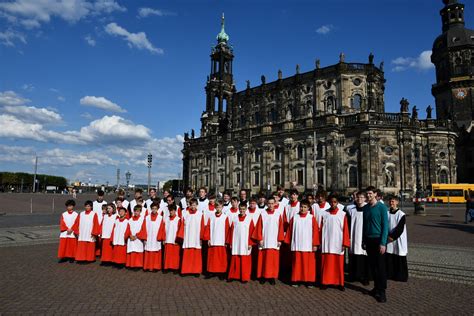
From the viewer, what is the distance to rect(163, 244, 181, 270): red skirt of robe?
901cm

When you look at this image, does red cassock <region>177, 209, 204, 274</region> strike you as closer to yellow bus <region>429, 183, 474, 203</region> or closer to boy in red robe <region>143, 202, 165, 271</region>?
boy in red robe <region>143, 202, 165, 271</region>

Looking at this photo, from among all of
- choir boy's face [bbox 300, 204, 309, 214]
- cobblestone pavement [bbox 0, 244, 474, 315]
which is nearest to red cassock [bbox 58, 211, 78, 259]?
cobblestone pavement [bbox 0, 244, 474, 315]

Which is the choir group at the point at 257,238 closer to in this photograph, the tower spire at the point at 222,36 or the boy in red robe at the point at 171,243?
the boy in red robe at the point at 171,243

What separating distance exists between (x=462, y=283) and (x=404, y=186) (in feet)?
127

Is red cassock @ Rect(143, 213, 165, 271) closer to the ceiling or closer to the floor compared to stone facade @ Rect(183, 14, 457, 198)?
closer to the floor

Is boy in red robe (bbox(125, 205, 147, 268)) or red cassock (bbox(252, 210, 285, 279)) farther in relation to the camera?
boy in red robe (bbox(125, 205, 147, 268))

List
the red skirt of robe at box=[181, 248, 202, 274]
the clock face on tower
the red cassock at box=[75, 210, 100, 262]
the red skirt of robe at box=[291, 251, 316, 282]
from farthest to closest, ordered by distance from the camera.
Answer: the clock face on tower → the red cassock at box=[75, 210, 100, 262] → the red skirt of robe at box=[181, 248, 202, 274] → the red skirt of robe at box=[291, 251, 316, 282]

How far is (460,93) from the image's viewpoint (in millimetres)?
63938

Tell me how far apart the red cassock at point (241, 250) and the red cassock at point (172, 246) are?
5.33 feet

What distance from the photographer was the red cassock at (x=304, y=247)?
777 cm

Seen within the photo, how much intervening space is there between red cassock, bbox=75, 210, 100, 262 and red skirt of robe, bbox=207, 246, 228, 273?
151 inches

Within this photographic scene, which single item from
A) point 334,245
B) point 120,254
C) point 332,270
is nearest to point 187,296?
point 332,270

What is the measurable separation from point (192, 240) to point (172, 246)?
68 cm

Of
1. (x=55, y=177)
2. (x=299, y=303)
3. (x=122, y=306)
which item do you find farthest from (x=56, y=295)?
(x=55, y=177)
